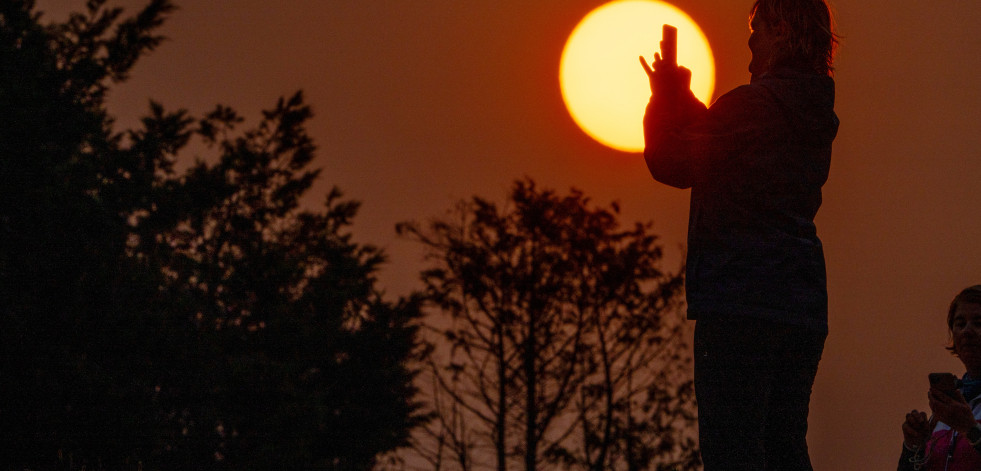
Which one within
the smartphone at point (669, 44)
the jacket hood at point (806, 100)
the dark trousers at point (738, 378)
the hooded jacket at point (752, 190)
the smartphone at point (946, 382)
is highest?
the smartphone at point (669, 44)

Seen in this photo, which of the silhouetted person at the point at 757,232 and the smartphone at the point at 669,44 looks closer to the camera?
the silhouetted person at the point at 757,232

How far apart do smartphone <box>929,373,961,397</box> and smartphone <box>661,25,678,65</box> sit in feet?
4.58

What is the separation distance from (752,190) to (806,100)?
0.35 metres

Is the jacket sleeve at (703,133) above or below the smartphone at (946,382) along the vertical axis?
above

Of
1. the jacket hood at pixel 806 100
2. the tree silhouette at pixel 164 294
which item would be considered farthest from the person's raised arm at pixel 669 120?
the tree silhouette at pixel 164 294

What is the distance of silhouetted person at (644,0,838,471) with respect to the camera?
95.3 inches

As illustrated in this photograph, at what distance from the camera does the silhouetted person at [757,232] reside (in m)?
2.42

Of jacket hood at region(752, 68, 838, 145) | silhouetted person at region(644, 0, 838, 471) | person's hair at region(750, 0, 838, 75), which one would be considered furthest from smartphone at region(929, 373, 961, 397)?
person's hair at region(750, 0, 838, 75)

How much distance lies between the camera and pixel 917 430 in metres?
3.31

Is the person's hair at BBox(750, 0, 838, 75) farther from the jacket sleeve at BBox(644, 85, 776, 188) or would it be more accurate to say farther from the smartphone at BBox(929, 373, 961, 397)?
the smartphone at BBox(929, 373, 961, 397)

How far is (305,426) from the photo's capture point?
25.6 metres

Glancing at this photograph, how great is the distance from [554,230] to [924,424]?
22112 mm

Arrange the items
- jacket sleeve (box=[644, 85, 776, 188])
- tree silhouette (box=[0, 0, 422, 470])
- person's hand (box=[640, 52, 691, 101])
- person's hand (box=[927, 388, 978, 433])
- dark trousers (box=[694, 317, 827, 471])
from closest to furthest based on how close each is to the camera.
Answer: dark trousers (box=[694, 317, 827, 471]) < jacket sleeve (box=[644, 85, 776, 188]) < person's hand (box=[640, 52, 691, 101]) < person's hand (box=[927, 388, 978, 433]) < tree silhouette (box=[0, 0, 422, 470])

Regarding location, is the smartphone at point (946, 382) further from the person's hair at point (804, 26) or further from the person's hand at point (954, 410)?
the person's hair at point (804, 26)
